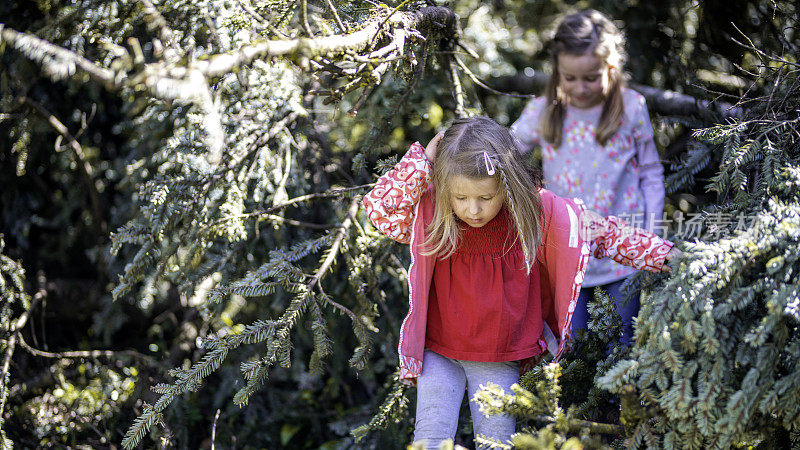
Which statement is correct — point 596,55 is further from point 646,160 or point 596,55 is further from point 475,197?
point 475,197

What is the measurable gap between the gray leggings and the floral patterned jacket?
0.24ft

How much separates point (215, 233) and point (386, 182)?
3.07ft

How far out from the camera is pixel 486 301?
2248 mm

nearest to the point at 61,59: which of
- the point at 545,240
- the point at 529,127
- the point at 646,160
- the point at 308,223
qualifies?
the point at 545,240

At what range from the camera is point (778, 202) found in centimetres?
208

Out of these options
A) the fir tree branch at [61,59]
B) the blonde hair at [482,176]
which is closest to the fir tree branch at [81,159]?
the fir tree branch at [61,59]

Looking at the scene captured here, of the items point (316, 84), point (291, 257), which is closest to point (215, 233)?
point (291, 257)

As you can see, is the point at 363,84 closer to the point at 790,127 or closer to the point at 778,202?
the point at 778,202

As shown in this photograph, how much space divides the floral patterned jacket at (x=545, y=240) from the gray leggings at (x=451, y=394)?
0.07 metres

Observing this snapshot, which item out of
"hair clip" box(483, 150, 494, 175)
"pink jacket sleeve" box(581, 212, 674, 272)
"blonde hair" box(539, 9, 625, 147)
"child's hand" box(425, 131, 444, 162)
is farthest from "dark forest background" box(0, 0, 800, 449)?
"hair clip" box(483, 150, 494, 175)

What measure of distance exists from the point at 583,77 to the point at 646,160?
53 cm

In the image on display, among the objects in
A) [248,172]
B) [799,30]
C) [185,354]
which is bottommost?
[185,354]

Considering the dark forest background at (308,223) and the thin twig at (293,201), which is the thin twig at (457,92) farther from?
the thin twig at (293,201)

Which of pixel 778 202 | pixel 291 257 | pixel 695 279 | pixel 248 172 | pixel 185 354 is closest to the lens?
pixel 695 279
